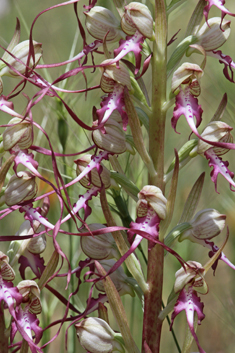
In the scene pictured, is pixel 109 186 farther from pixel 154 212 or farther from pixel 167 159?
pixel 167 159

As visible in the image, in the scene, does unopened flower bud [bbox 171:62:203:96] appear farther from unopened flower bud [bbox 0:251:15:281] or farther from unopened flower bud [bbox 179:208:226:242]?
unopened flower bud [bbox 0:251:15:281]

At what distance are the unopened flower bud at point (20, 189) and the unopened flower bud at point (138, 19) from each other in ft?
0.84

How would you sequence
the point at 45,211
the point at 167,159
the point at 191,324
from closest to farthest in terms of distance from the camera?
the point at 191,324
the point at 45,211
the point at 167,159

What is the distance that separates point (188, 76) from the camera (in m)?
0.74

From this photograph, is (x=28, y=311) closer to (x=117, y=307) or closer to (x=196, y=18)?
(x=117, y=307)

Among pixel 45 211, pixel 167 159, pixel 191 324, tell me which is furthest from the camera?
pixel 167 159

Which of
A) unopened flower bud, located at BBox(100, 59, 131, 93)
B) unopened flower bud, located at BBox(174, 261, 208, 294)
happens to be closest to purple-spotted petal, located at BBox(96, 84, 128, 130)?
unopened flower bud, located at BBox(100, 59, 131, 93)

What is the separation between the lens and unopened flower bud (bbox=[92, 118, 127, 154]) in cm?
74

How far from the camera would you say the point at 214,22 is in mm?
802

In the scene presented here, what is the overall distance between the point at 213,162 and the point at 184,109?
10 cm

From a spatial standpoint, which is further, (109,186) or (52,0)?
(52,0)

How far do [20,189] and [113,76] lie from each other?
0.20 meters

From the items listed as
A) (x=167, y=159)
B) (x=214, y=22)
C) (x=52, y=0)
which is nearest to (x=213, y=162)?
(x=214, y=22)

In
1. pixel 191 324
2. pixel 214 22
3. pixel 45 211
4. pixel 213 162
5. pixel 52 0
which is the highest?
pixel 52 0
